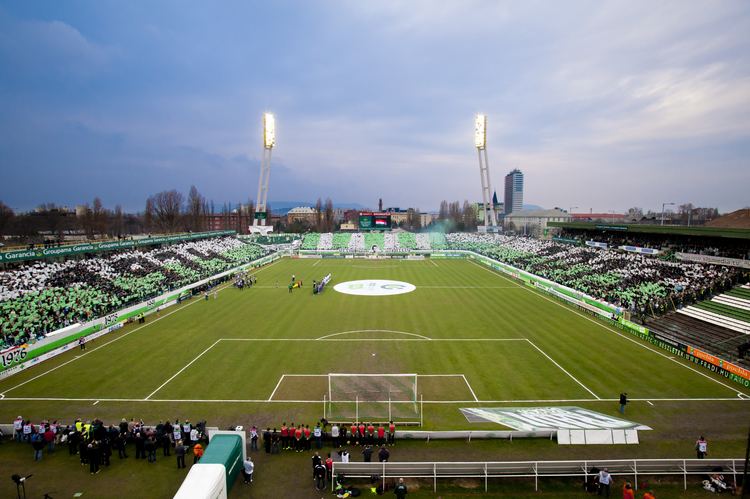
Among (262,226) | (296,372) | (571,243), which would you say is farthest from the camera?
(262,226)

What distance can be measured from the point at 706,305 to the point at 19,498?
131ft

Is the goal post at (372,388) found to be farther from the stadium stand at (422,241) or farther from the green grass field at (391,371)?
the stadium stand at (422,241)

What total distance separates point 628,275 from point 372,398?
34.3 metres

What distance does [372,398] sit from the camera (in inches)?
696

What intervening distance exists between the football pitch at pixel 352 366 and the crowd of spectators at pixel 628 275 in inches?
193

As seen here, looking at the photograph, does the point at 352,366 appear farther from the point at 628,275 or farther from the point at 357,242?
the point at 357,242

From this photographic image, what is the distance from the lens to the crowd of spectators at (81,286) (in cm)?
2619

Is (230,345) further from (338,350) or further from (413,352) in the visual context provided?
(413,352)

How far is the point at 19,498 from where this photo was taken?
1194 cm

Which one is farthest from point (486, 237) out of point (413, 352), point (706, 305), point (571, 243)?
point (413, 352)

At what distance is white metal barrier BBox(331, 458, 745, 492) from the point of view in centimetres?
1293

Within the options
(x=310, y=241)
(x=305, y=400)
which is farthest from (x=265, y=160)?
(x=305, y=400)

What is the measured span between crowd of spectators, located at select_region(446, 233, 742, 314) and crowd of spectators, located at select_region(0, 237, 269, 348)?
41.4 m

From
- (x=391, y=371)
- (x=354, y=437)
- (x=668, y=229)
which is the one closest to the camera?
(x=354, y=437)
